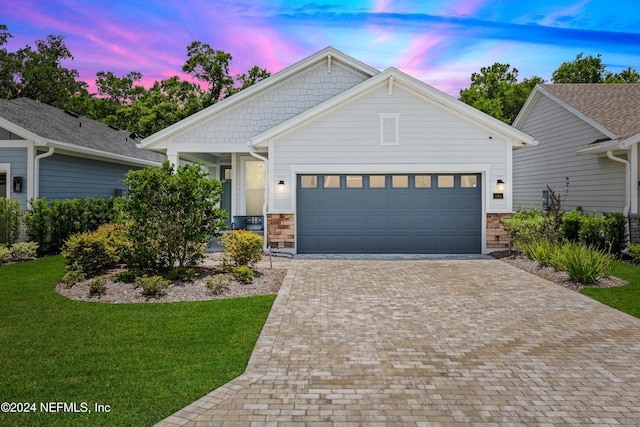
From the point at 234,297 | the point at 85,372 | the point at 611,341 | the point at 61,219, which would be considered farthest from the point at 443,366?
the point at 61,219

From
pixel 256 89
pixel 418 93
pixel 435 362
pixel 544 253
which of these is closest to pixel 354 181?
pixel 418 93

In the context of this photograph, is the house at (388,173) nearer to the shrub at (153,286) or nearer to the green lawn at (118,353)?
the shrub at (153,286)

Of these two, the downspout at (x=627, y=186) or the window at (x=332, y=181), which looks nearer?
the downspout at (x=627, y=186)

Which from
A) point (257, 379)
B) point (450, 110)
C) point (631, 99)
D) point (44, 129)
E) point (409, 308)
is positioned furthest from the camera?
point (631, 99)

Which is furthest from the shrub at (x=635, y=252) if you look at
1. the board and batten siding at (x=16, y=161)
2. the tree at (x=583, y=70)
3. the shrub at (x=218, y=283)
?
the tree at (x=583, y=70)

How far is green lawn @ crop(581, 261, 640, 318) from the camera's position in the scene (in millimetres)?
7734

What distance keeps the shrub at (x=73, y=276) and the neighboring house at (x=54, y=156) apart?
8.60ft

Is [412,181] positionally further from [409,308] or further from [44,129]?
[44,129]

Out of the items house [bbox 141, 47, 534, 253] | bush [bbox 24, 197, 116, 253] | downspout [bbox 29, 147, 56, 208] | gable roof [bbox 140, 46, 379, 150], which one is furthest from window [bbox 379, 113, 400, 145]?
downspout [bbox 29, 147, 56, 208]

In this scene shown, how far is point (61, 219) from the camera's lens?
1391 cm

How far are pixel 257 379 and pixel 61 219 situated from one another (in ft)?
38.0

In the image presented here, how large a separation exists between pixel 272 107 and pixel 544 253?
9316mm

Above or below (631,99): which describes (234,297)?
below

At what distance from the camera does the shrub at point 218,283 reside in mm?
8703
